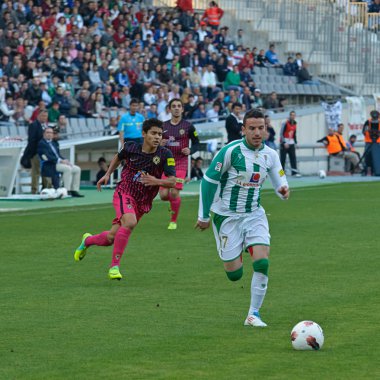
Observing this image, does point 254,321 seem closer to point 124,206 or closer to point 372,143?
point 124,206

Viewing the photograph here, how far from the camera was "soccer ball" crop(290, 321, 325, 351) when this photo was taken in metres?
8.73

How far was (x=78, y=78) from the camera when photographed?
31.9m

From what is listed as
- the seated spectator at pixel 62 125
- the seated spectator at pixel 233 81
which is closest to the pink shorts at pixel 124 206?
the seated spectator at pixel 62 125

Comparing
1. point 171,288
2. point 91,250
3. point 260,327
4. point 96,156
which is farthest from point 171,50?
point 260,327

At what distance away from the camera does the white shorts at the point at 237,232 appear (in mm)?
10281

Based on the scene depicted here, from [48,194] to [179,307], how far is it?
1474cm

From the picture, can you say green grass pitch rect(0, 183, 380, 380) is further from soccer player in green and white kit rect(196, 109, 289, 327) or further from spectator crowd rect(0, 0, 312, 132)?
spectator crowd rect(0, 0, 312, 132)

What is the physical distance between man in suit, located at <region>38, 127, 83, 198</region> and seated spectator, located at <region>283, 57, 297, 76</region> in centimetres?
1608

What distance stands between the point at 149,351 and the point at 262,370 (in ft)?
3.48

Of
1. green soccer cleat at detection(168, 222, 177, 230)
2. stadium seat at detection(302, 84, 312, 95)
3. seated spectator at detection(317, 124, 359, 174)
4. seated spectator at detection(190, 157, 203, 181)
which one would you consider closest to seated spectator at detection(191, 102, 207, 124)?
seated spectator at detection(190, 157, 203, 181)

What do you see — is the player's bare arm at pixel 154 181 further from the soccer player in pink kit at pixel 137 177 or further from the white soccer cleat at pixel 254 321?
the white soccer cleat at pixel 254 321

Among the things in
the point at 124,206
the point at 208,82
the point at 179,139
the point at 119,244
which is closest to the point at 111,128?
the point at 208,82

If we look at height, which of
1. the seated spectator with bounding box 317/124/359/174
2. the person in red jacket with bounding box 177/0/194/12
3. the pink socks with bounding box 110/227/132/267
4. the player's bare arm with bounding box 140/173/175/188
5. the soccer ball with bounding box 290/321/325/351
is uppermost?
the person in red jacket with bounding box 177/0/194/12

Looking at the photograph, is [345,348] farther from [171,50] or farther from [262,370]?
[171,50]
